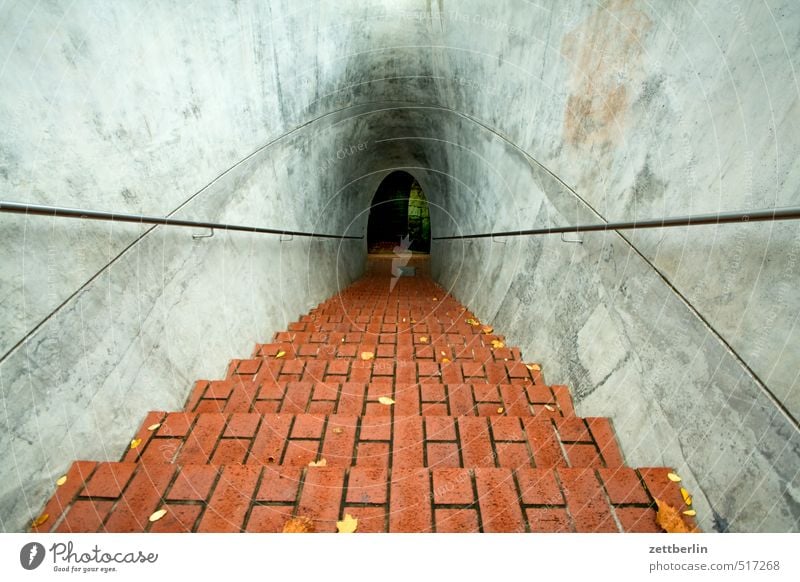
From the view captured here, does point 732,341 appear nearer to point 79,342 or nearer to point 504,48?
point 79,342

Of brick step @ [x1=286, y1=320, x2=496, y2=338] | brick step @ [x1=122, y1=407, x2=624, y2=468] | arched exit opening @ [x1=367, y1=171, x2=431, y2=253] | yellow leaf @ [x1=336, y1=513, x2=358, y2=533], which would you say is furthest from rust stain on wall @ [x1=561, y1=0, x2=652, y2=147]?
arched exit opening @ [x1=367, y1=171, x2=431, y2=253]

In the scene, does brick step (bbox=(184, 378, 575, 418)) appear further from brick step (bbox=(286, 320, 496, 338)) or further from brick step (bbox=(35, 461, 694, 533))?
brick step (bbox=(286, 320, 496, 338))

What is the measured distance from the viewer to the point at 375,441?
1.97 m

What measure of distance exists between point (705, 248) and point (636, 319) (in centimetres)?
53

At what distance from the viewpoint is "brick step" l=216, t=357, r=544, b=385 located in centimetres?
279

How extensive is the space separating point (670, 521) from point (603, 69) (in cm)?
263

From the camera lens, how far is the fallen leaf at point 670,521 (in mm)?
1495

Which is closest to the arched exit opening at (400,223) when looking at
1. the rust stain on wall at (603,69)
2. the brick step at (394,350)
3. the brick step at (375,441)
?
the brick step at (394,350)

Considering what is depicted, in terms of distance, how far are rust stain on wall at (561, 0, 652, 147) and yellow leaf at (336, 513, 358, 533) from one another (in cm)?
257

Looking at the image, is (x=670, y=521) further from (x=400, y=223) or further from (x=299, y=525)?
(x=400, y=223)

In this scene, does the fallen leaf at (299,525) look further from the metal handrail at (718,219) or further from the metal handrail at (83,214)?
the metal handrail at (718,219)

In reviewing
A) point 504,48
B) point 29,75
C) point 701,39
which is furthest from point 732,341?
point 504,48

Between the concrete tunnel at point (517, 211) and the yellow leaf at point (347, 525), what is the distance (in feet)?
4.07

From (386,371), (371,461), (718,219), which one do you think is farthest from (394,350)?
(718,219)
